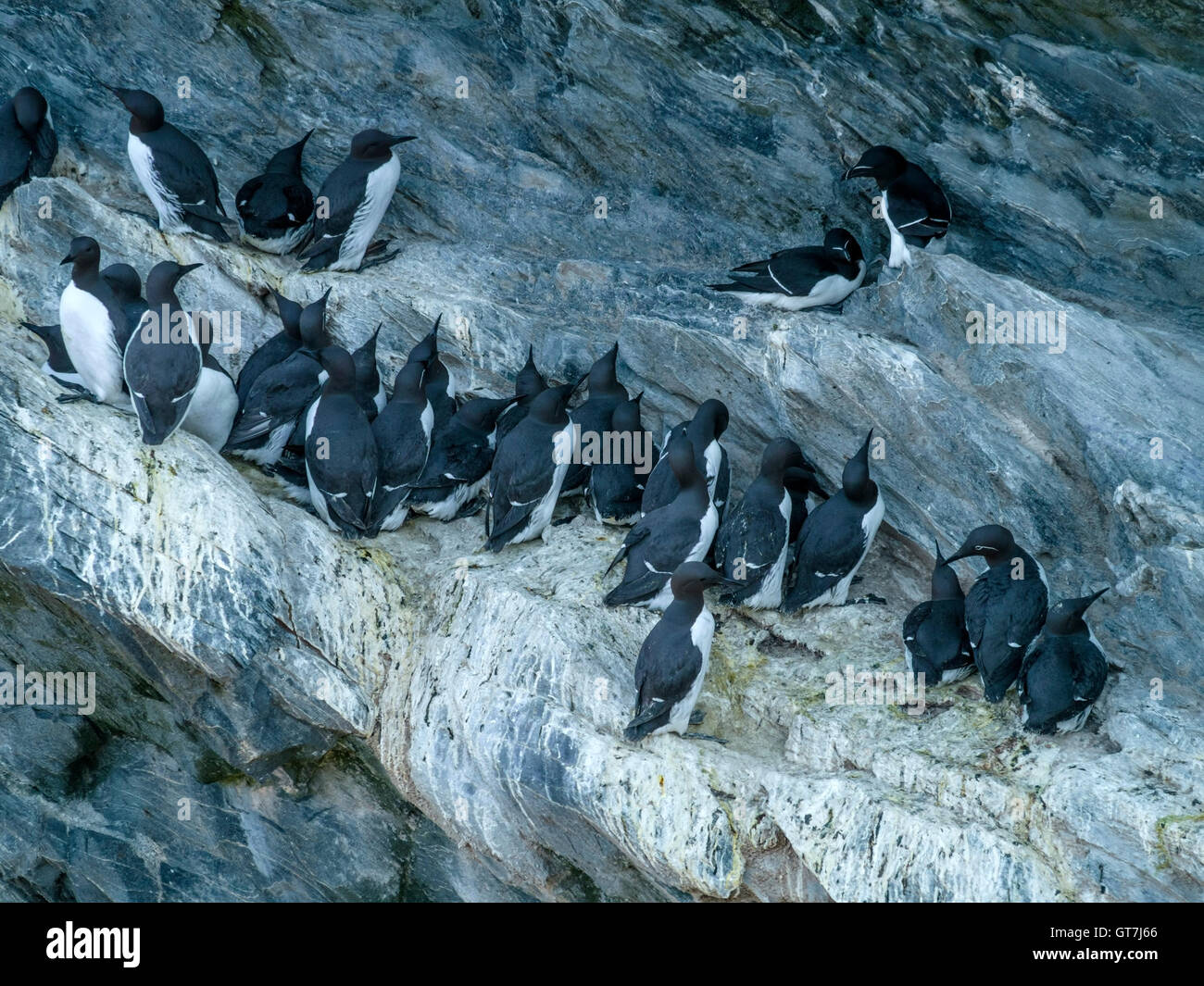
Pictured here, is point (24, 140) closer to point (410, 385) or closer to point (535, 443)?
point (410, 385)

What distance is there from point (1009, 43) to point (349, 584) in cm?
415

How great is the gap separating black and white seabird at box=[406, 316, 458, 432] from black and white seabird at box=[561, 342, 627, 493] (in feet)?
2.53

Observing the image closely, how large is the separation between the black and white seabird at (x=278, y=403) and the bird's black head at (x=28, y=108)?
7.21 ft

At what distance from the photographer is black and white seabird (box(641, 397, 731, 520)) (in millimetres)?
8125

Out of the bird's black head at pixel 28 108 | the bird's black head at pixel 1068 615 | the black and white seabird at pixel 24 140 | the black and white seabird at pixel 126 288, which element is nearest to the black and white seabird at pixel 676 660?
the bird's black head at pixel 1068 615

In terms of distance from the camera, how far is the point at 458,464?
8539 mm

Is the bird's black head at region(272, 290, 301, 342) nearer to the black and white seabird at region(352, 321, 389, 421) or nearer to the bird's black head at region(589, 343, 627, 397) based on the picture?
the black and white seabird at region(352, 321, 389, 421)

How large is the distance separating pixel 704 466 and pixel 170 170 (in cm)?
364

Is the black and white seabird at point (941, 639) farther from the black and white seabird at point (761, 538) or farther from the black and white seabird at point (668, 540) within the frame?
the black and white seabird at point (668, 540)

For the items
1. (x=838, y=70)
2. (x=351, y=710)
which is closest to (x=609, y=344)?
(x=838, y=70)

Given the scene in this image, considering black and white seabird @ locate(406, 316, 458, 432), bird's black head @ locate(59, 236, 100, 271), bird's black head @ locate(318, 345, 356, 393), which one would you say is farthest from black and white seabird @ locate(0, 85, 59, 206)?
black and white seabird @ locate(406, 316, 458, 432)

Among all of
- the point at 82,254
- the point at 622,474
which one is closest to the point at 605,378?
the point at 622,474

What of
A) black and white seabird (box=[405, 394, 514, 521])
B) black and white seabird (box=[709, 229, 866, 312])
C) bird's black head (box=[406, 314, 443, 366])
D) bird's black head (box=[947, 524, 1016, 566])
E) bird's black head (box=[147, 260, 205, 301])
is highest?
black and white seabird (box=[709, 229, 866, 312])

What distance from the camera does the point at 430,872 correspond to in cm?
798
